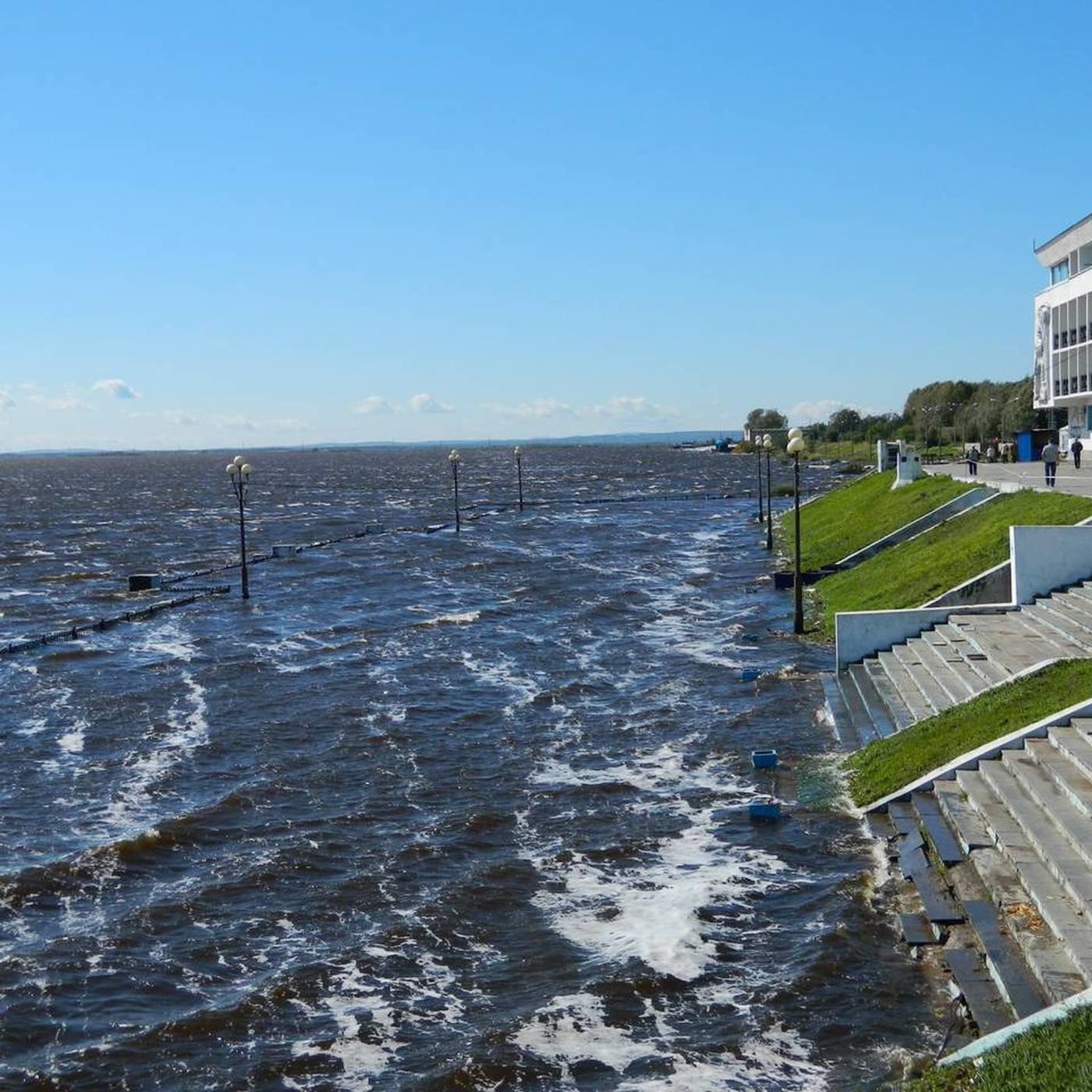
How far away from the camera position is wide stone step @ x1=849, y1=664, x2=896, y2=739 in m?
19.7

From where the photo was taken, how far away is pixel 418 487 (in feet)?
429

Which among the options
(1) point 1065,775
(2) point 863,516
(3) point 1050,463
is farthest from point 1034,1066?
(2) point 863,516

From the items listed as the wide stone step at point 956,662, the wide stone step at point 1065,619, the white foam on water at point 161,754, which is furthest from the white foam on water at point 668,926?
the wide stone step at point 1065,619

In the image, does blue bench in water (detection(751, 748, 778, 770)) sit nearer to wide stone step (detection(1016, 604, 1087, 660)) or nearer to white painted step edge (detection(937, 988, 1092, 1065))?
wide stone step (detection(1016, 604, 1087, 660))

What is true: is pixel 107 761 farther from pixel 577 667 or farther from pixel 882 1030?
pixel 882 1030

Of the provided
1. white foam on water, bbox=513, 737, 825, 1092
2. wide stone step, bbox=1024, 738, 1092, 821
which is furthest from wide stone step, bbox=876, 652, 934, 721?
wide stone step, bbox=1024, 738, 1092, 821

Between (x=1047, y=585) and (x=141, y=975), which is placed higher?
(x=1047, y=585)

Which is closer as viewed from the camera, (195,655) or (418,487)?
(195,655)

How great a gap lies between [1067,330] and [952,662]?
143 feet

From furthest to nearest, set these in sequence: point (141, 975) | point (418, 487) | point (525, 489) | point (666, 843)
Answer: point (418, 487), point (525, 489), point (666, 843), point (141, 975)

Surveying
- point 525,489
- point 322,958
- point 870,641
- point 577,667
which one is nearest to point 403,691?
point 577,667

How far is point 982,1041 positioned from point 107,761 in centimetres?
1568

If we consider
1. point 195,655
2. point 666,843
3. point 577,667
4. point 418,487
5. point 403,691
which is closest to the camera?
point 666,843

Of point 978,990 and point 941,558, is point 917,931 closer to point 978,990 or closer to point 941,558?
point 978,990
